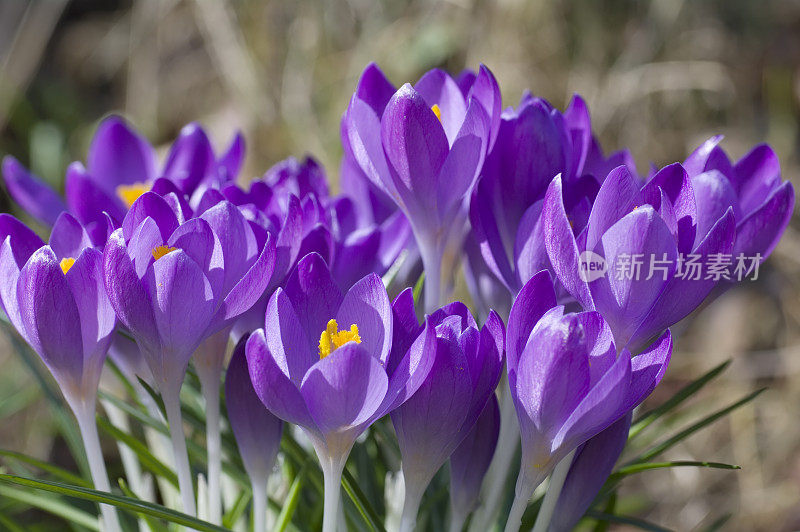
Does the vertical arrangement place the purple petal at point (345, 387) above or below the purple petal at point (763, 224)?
below

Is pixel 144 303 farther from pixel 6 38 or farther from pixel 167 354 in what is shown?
pixel 6 38

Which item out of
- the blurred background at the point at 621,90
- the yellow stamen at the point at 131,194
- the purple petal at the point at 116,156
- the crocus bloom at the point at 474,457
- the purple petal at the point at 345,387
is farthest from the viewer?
the blurred background at the point at 621,90

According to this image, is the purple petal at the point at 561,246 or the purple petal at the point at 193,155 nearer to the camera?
the purple petal at the point at 561,246

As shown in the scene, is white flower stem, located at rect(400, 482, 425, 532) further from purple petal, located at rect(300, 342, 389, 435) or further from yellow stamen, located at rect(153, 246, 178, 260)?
yellow stamen, located at rect(153, 246, 178, 260)

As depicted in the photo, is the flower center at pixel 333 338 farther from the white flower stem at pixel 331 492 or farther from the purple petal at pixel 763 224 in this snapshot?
→ the purple petal at pixel 763 224

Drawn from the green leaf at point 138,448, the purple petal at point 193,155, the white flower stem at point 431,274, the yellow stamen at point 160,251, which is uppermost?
the purple petal at point 193,155

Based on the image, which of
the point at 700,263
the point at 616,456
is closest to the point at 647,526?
the point at 616,456

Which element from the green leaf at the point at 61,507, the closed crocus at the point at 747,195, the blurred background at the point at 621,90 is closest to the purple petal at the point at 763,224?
the closed crocus at the point at 747,195
